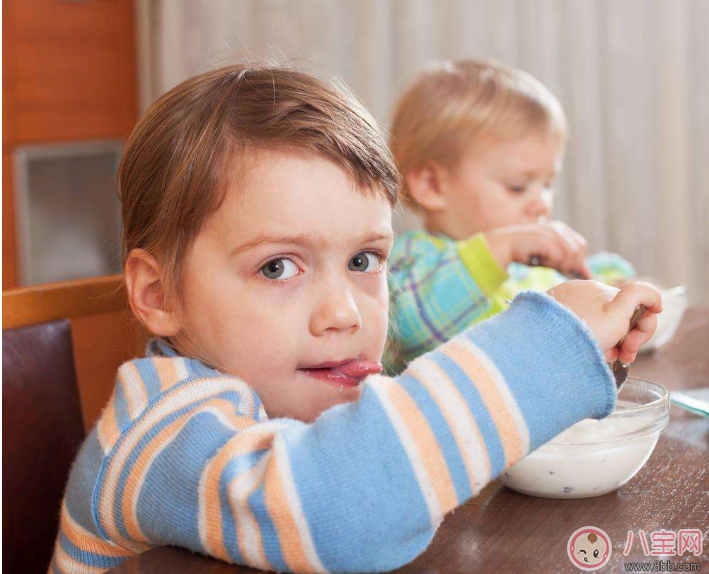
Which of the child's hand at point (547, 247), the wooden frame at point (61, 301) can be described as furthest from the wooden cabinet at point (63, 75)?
the child's hand at point (547, 247)

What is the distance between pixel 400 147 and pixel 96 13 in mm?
2385

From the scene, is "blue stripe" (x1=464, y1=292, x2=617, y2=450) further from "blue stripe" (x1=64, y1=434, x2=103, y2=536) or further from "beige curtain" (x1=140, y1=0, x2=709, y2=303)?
"beige curtain" (x1=140, y1=0, x2=709, y2=303)

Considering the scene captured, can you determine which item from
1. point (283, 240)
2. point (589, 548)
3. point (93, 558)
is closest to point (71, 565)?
point (93, 558)

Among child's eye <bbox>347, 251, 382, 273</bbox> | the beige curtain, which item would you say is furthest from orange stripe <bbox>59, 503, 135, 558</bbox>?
the beige curtain

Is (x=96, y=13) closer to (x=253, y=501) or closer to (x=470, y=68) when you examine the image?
(x=470, y=68)

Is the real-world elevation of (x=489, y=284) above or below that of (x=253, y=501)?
below

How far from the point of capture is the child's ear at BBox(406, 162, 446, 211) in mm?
1818

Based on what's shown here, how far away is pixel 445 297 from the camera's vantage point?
1.43m

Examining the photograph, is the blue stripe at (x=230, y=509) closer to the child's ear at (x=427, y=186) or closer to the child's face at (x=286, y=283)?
the child's face at (x=286, y=283)

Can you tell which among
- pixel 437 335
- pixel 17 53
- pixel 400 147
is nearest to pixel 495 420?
pixel 437 335

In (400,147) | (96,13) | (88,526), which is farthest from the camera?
(96,13)

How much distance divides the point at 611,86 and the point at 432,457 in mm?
2639

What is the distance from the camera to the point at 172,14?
12.3ft

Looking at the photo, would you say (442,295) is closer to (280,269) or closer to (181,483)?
(280,269)
